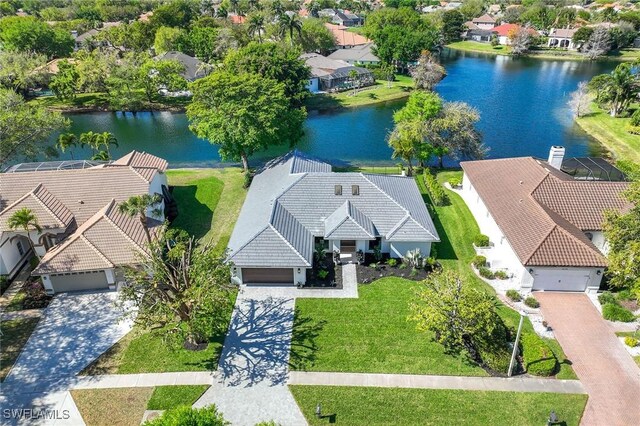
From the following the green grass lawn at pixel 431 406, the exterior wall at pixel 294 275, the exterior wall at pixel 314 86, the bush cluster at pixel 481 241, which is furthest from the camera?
the exterior wall at pixel 314 86

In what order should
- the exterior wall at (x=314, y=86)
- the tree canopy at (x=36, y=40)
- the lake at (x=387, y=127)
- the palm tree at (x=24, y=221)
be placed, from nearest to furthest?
the palm tree at (x=24, y=221), the lake at (x=387, y=127), the exterior wall at (x=314, y=86), the tree canopy at (x=36, y=40)

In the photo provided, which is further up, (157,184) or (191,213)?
(157,184)

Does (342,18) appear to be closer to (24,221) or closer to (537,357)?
(24,221)

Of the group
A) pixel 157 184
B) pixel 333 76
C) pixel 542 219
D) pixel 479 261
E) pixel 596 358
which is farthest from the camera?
pixel 333 76

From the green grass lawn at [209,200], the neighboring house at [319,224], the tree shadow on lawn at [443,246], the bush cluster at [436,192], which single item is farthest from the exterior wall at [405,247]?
the green grass lawn at [209,200]

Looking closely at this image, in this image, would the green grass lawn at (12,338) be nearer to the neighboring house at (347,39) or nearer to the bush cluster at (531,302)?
the bush cluster at (531,302)

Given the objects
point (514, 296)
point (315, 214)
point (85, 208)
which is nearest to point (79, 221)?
point (85, 208)

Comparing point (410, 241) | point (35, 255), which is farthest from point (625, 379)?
point (35, 255)
